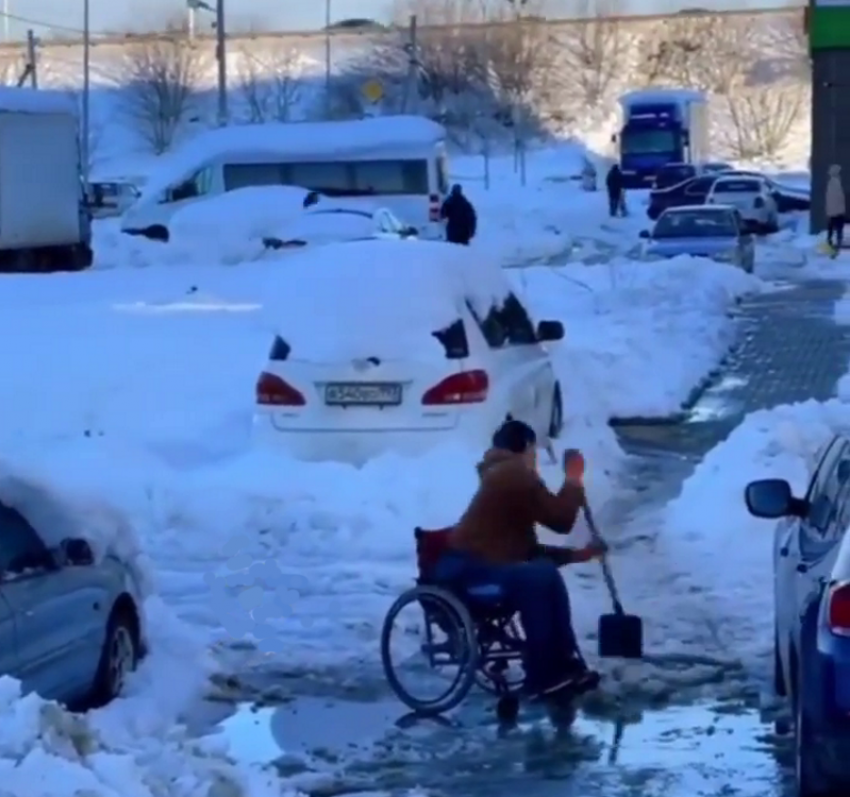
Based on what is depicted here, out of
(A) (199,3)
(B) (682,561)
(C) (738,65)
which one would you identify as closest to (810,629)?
(B) (682,561)

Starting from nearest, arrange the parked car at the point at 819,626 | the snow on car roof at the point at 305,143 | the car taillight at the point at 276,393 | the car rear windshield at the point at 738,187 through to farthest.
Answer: the parked car at the point at 819,626 → the car taillight at the point at 276,393 → the snow on car roof at the point at 305,143 → the car rear windshield at the point at 738,187

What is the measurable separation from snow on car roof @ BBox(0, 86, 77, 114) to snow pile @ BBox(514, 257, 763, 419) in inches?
393

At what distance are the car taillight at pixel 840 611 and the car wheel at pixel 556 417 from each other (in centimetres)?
916

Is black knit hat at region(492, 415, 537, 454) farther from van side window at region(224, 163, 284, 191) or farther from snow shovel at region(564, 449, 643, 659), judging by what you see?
van side window at region(224, 163, 284, 191)

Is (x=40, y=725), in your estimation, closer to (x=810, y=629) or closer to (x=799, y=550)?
(x=810, y=629)

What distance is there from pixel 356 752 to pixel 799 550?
73.3 inches

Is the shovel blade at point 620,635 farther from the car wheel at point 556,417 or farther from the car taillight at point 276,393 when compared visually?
the car wheel at point 556,417

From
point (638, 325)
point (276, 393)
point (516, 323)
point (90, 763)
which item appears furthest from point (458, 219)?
point (90, 763)

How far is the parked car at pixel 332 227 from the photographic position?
35844 mm

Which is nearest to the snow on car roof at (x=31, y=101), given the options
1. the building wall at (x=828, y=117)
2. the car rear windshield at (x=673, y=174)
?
the building wall at (x=828, y=117)

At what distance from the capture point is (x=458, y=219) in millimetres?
41094

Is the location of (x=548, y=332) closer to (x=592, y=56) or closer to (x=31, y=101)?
(x=31, y=101)

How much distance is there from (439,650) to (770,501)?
149 centimetres

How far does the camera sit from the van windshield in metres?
43.8
